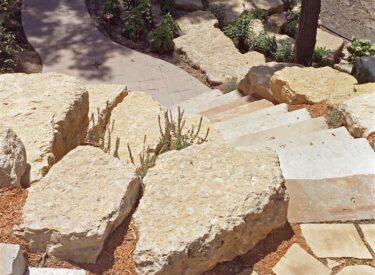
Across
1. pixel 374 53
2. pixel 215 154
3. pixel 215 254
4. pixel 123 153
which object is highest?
pixel 215 154

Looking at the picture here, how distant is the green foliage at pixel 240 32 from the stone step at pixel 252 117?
11.4ft

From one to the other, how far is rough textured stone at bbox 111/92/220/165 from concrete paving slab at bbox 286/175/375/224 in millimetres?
1388

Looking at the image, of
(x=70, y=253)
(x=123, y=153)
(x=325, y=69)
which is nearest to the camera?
(x=70, y=253)

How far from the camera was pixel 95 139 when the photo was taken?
4.63 m

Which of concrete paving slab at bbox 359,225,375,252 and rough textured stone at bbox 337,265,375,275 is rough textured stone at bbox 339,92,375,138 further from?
rough textured stone at bbox 337,265,375,275

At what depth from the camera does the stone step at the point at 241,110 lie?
6.06 metres

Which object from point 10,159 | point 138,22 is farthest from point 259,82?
point 10,159

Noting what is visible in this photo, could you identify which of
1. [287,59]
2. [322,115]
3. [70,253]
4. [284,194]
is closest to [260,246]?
[284,194]

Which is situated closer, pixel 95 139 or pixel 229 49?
pixel 95 139

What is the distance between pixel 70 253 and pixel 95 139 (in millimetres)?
1807

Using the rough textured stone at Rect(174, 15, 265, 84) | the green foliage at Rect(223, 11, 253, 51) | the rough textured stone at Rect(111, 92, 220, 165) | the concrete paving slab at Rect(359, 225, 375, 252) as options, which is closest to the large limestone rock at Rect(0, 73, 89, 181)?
the rough textured stone at Rect(111, 92, 220, 165)

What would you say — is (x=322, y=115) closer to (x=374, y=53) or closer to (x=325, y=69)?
(x=325, y=69)

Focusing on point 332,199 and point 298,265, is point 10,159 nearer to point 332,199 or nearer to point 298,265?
point 298,265

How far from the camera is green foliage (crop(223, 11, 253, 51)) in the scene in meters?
9.02
